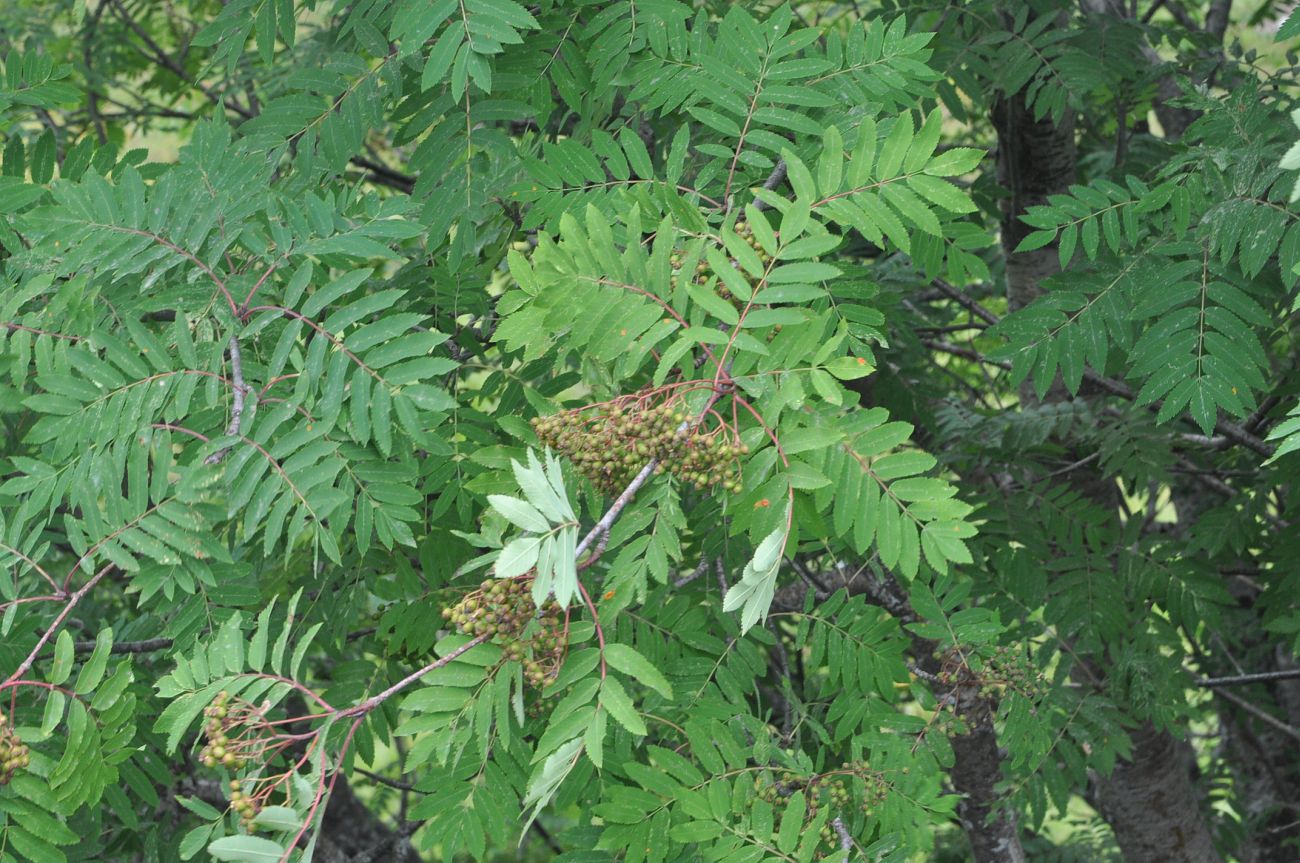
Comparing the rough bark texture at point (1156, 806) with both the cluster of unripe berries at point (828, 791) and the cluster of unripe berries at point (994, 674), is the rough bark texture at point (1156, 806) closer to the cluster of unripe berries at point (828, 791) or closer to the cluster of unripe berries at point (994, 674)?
the cluster of unripe berries at point (994, 674)

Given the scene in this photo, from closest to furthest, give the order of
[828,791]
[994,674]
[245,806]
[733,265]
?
[245,806] → [733,265] → [828,791] → [994,674]

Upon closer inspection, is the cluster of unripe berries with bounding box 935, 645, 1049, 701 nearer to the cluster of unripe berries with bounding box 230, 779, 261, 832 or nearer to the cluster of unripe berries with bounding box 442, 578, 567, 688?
the cluster of unripe berries with bounding box 442, 578, 567, 688

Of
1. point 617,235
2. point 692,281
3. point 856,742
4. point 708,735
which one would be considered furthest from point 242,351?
point 856,742

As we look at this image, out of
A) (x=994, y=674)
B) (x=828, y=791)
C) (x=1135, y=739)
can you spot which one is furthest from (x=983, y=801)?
(x=828, y=791)

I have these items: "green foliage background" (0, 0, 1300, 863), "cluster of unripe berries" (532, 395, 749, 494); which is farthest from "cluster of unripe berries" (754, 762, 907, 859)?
"cluster of unripe berries" (532, 395, 749, 494)

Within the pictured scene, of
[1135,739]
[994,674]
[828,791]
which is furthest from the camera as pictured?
[1135,739]

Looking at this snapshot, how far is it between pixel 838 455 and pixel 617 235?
20.3 inches

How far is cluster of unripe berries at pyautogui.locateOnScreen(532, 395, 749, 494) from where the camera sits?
5.08ft

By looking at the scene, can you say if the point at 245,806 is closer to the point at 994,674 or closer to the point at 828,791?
the point at 828,791

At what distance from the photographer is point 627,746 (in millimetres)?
2080

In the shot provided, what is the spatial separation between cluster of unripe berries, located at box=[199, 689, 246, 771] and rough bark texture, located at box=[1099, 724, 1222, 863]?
3.02 metres

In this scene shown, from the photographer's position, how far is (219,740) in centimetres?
156

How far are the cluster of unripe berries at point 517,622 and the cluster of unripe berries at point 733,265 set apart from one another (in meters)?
0.46

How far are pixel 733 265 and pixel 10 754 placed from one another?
3.89ft
